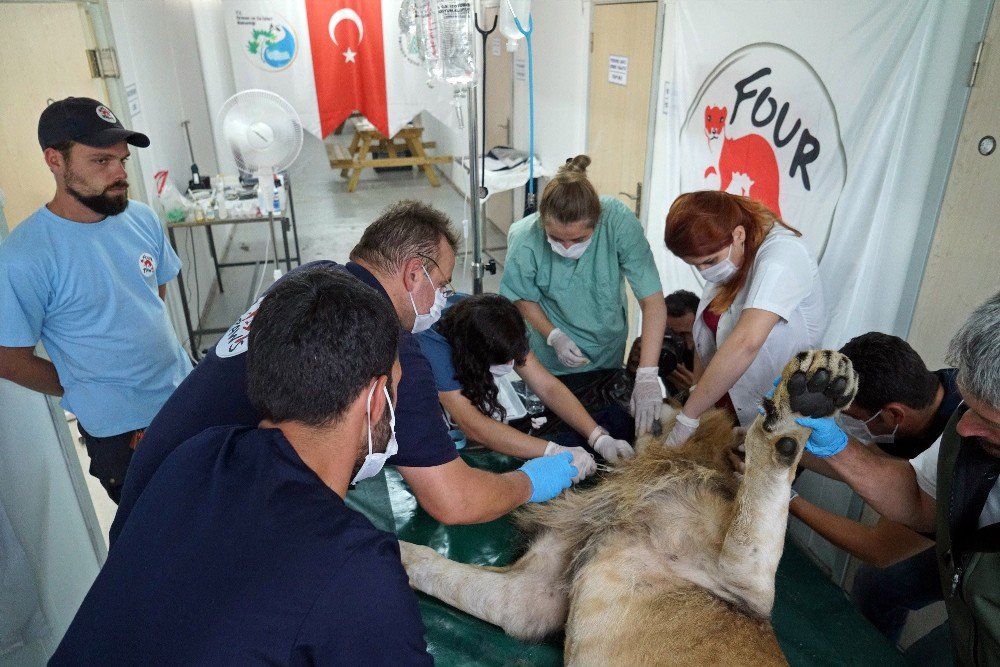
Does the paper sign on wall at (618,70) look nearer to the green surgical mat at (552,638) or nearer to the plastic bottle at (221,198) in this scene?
the plastic bottle at (221,198)

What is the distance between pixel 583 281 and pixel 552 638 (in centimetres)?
133

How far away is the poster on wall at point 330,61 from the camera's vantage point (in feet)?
16.9

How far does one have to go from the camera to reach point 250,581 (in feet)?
2.57

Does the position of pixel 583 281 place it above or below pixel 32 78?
below

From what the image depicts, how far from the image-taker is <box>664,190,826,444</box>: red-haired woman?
1.81m

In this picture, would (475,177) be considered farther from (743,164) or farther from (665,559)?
(665,559)

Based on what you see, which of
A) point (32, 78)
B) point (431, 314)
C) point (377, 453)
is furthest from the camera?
point (32, 78)

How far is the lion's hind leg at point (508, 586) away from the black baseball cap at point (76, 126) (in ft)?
5.27

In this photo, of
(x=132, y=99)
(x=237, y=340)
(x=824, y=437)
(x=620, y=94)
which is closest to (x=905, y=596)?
(x=824, y=437)

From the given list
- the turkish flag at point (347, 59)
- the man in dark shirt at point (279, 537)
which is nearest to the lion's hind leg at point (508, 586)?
the man in dark shirt at point (279, 537)

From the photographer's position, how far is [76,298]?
1.93 metres

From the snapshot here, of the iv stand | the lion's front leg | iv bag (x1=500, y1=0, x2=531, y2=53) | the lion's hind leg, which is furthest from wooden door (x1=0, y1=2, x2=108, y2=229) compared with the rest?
the lion's front leg

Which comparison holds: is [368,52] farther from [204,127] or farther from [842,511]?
[842,511]

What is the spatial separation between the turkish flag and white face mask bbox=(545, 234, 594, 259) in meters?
3.89
